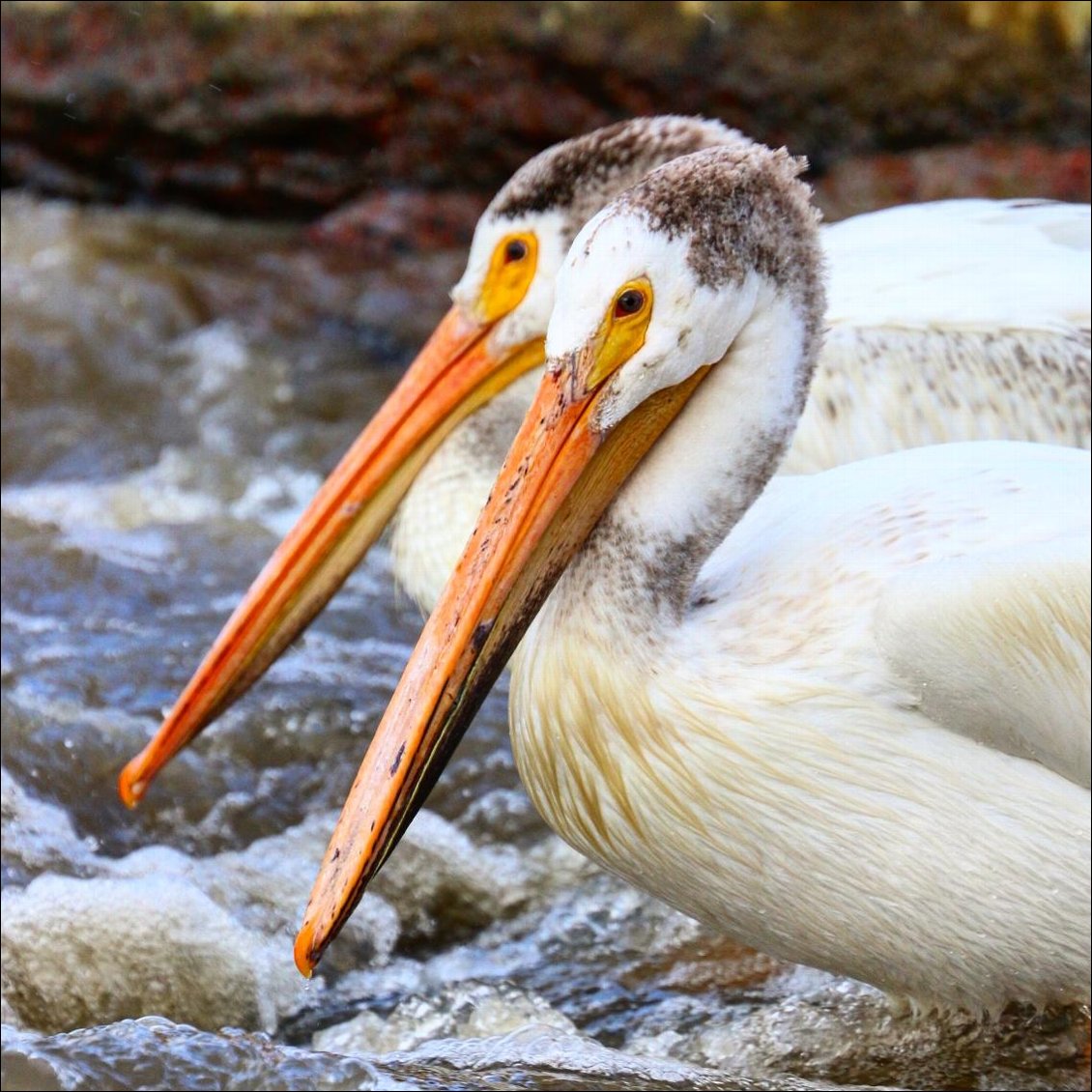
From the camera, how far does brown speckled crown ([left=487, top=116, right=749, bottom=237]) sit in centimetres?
409

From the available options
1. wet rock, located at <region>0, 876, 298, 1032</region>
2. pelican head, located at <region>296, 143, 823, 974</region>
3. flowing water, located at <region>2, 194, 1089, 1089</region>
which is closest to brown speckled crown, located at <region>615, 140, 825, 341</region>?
pelican head, located at <region>296, 143, 823, 974</region>

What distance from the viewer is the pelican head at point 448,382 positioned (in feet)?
13.0

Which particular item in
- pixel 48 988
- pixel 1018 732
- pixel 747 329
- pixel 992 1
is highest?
pixel 992 1

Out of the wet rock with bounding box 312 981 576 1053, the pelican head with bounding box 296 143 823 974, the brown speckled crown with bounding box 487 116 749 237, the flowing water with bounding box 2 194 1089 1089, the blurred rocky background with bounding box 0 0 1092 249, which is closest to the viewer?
the pelican head with bounding box 296 143 823 974

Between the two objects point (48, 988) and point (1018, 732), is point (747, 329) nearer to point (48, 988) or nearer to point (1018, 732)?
point (1018, 732)

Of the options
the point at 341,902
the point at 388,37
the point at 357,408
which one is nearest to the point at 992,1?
the point at 388,37

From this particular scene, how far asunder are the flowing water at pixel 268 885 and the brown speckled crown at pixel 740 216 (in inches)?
50.5

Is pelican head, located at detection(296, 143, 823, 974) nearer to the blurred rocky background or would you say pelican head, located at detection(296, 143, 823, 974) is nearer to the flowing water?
the flowing water

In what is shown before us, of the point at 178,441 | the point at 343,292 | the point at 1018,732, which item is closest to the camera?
the point at 1018,732

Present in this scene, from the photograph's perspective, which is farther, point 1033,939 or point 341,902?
point 1033,939

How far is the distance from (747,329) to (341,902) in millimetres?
1119

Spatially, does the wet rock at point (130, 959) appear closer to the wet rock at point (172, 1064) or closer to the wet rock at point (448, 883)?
the wet rock at point (448, 883)

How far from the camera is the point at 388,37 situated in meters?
6.64

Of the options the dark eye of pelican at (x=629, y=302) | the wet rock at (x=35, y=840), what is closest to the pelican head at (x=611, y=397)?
the dark eye of pelican at (x=629, y=302)
